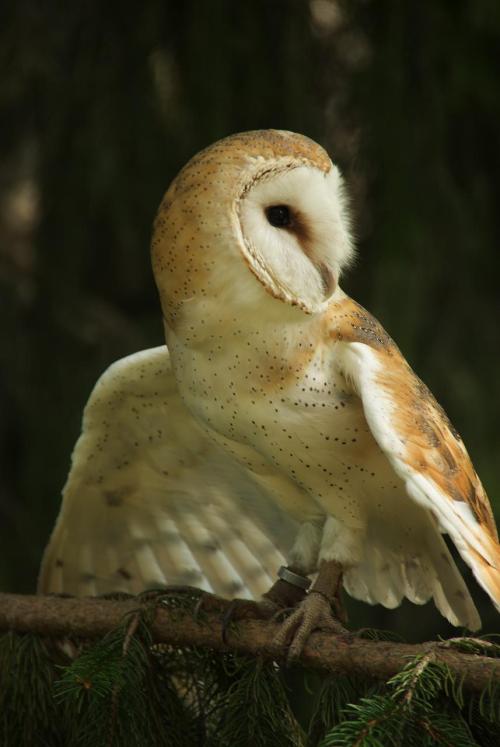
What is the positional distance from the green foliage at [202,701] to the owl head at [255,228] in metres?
0.56

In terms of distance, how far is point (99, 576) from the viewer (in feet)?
8.86

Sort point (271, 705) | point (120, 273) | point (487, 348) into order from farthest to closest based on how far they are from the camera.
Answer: point (120, 273), point (487, 348), point (271, 705)

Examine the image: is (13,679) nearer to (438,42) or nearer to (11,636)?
(11,636)

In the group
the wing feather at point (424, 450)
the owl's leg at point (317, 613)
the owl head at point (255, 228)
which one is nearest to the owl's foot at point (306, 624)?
the owl's leg at point (317, 613)

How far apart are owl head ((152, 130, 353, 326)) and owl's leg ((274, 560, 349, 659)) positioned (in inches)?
19.3

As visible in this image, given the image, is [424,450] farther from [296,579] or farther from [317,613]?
[296,579]

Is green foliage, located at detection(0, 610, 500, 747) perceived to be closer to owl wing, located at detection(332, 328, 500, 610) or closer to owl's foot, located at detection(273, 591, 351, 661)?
owl's foot, located at detection(273, 591, 351, 661)

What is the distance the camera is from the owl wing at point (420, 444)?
71.9 inches

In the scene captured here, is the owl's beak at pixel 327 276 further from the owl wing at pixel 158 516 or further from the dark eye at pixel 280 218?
the owl wing at pixel 158 516

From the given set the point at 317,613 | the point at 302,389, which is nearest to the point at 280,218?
the point at 302,389

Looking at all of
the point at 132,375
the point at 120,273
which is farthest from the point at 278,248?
the point at 120,273

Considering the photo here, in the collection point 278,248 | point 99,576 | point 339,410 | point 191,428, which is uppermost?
point 278,248

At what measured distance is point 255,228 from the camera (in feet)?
6.57

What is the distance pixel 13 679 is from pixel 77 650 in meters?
0.15
